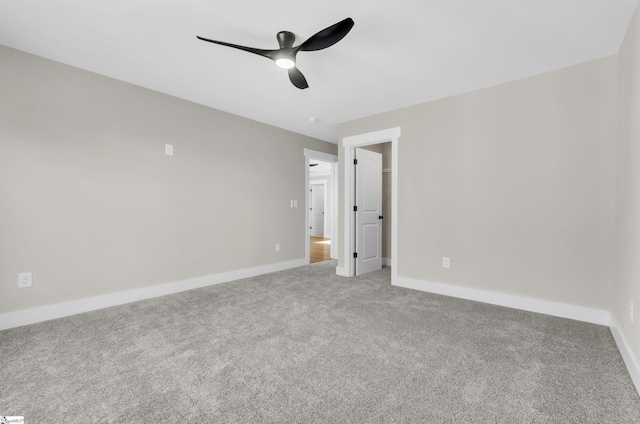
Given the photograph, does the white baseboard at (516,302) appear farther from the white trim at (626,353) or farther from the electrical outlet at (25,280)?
the electrical outlet at (25,280)

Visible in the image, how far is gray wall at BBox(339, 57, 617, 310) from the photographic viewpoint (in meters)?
2.64

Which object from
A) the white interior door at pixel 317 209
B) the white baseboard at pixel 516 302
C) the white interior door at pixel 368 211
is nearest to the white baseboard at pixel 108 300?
the white interior door at pixel 368 211

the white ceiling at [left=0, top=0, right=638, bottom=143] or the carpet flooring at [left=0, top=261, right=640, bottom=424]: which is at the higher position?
the white ceiling at [left=0, top=0, right=638, bottom=143]

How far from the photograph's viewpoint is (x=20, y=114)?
8.46 ft

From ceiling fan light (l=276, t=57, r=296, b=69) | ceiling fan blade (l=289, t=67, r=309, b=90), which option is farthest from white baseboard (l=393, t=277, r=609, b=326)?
ceiling fan light (l=276, t=57, r=296, b=69)

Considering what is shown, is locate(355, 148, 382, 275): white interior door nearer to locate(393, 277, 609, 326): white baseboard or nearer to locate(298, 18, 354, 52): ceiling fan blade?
locate(393, 277, 609, 326): white baseboard

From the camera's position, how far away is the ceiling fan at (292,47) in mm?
1887

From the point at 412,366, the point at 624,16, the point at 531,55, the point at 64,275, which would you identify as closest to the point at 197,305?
the point at 64,275

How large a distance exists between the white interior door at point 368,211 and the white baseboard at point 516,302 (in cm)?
91

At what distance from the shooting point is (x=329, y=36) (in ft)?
6.39

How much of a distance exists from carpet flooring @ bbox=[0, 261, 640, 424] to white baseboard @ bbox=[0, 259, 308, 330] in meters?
0.12

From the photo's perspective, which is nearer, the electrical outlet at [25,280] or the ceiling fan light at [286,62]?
the ceiling fan light at [286,62]

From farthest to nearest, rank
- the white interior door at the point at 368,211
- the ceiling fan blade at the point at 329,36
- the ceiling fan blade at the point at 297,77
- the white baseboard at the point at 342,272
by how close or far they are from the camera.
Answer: the white interior door at the point at 368,211
the white baseboard at the point at 342,272
the ceiling fan blade at the point at 297,77
the ceiling fan blade at the point at 329,36

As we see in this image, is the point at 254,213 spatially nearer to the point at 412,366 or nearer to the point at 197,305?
the point at 197,305
